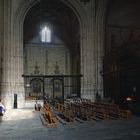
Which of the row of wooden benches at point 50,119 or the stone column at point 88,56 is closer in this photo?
the row of wooden benches at point 50,119

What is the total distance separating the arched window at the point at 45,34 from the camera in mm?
41969

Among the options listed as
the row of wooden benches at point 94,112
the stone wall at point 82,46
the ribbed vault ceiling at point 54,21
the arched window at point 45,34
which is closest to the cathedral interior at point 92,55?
the stone wall at point 82,46

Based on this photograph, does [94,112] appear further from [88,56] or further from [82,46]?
[82,46]

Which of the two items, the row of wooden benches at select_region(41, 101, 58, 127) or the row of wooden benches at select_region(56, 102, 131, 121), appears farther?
the row of wooden benches at select_region(56, 102, 131, 121)

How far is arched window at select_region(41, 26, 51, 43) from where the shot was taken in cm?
4197

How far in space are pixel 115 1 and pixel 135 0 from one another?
2.48 m

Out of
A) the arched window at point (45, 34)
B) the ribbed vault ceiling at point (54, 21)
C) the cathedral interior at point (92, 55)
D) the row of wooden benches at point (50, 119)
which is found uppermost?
the ribbed vault ceiling at point (54, 21)

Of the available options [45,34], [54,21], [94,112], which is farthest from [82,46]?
[54,21]

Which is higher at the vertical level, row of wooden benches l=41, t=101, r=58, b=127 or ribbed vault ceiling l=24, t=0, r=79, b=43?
ribbed vault ceiling l=24, t=0, r=79, b=43

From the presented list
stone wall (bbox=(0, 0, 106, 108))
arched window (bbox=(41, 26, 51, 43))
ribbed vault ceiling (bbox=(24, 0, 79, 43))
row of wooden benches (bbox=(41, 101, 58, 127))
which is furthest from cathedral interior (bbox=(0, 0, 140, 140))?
arched window (bbox=(41, 26, 51, 43))

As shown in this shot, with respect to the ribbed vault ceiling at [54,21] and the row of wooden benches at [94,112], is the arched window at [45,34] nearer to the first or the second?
the ribbed vault ceiling at [54,21]

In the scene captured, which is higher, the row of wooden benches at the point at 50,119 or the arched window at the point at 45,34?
the arched window at the point at 45,34

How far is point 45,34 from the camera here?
138 feet

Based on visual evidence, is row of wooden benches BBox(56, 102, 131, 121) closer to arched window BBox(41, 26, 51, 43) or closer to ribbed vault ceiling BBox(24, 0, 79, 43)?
ribbed vault ceiling BBox(24, 0, 79, 43)
